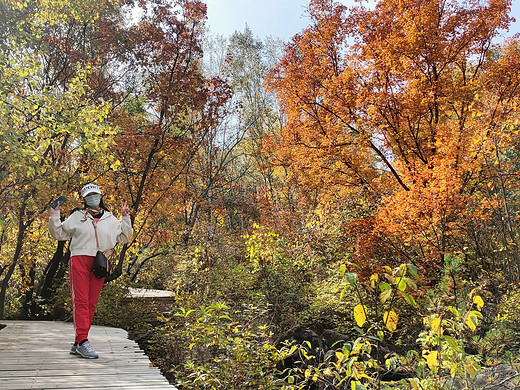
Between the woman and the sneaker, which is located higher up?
the woman

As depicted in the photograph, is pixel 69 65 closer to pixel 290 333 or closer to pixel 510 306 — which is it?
pixel 290 333

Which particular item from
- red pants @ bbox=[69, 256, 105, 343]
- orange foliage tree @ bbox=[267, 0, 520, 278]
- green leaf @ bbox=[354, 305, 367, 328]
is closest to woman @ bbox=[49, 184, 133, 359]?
red pants @ bbox=[69, 256, 105, 343]

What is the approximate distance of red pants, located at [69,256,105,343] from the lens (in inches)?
143

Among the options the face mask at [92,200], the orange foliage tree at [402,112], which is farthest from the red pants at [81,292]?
the orange foliage tree at [402,112]

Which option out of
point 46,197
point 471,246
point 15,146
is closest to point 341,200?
point 471,246

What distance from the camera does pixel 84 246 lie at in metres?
3.76

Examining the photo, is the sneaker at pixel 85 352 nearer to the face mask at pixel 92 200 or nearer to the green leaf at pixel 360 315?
the face mask at pixel 92 200

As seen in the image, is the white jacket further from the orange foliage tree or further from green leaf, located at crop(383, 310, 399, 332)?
the orange foliage tree

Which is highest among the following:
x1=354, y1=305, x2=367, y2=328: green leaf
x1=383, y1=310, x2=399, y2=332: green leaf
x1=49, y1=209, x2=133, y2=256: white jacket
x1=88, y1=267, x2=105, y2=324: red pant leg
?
x1=49, y1=209, x2=133, y2=256: white jacket

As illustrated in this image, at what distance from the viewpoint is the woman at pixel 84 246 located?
12.0 feet

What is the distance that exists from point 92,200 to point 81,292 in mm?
929

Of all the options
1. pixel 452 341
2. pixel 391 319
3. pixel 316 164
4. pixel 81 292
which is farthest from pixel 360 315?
pixel 316 164

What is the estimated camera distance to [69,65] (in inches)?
326

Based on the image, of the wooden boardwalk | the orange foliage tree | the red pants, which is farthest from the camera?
the orange foliage tree
